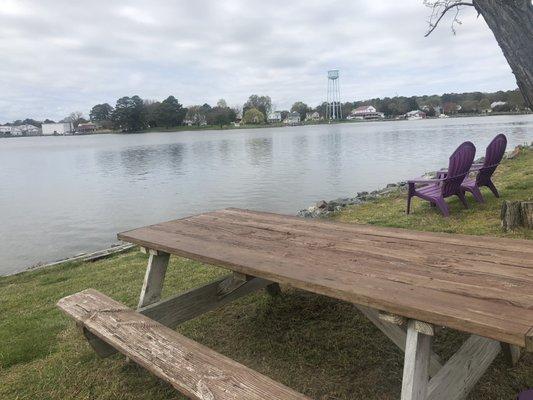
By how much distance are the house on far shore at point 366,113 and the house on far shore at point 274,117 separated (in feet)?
86.0

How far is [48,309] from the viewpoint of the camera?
16.0ft

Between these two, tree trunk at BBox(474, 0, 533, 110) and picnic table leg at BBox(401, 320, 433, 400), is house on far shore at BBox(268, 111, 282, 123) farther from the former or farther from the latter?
picnic table leg at BBox(401, 320, 433, 400)

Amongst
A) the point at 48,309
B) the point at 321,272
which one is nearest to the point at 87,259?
the point at 48,309

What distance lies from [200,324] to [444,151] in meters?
30.0

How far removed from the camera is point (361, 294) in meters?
1.78

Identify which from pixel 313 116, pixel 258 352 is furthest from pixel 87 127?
pixel 258 352

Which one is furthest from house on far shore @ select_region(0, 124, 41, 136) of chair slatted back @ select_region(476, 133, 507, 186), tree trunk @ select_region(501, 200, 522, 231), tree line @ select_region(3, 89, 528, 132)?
tree trunk @ select_region(501, 200, 522, 231)

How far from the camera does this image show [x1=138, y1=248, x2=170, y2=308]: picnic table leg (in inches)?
134

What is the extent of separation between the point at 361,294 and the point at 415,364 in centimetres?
37

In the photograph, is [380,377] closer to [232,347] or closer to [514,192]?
[232,347]

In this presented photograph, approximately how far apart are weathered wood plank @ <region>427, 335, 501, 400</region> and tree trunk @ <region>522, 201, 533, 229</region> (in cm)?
340

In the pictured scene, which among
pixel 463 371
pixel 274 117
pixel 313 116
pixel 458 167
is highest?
pixel 458 167

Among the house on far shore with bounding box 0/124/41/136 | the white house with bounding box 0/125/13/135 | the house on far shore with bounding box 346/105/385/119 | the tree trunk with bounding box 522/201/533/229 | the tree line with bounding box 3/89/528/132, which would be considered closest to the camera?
the tree trunk with bounding box 522/201/533/229

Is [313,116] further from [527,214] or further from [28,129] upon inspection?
[527,214]
